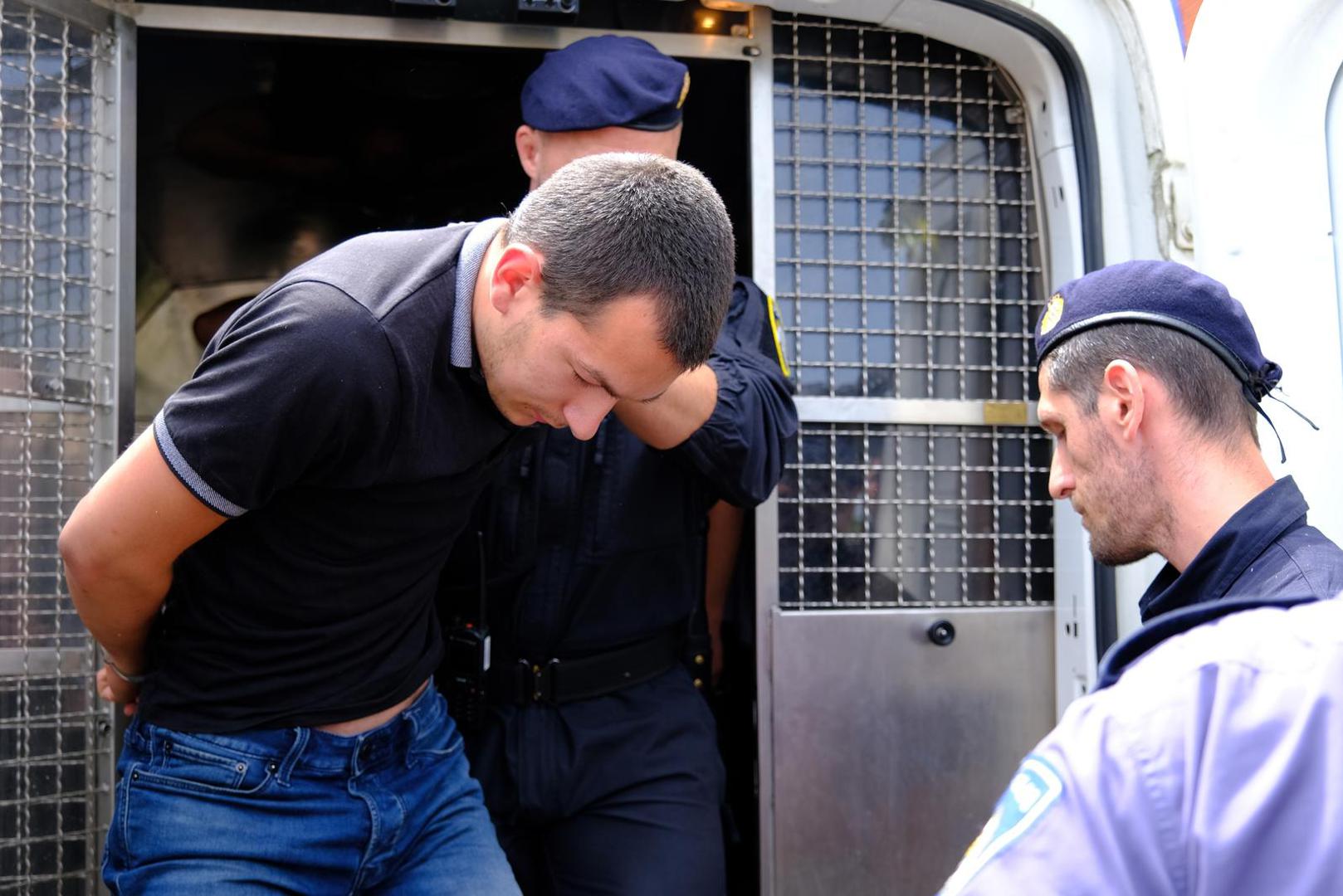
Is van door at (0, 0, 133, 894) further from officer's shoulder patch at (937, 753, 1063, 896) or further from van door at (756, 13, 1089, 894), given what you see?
officer's shoulder patch at (937, 753, 1063, 896)

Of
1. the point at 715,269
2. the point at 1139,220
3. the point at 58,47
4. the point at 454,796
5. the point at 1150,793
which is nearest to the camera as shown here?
the point at 1150,793

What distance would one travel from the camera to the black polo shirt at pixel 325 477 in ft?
4.85

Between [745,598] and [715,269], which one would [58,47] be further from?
[745,598]

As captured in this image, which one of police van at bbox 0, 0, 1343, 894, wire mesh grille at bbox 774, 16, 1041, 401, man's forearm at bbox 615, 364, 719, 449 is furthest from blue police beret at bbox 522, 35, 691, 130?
man's forearm at bbox 615, 364, 719, 449

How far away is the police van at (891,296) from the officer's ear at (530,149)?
20 cm

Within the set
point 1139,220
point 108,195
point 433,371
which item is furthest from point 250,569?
point 1139,220

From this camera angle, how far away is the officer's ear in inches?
95.3

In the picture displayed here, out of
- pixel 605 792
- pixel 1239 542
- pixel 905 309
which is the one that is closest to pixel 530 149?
pixel 905 309

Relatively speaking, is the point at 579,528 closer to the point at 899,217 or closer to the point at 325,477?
the point at 325,477

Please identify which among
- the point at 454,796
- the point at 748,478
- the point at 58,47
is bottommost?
the point at 454,796

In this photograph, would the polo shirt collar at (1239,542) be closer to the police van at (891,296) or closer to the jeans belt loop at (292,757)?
the police van at (891,296)

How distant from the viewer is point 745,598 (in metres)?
2.95

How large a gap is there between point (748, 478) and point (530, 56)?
58.5 inches

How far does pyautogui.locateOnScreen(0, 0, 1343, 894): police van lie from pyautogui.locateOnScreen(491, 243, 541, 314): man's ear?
3.25ft
